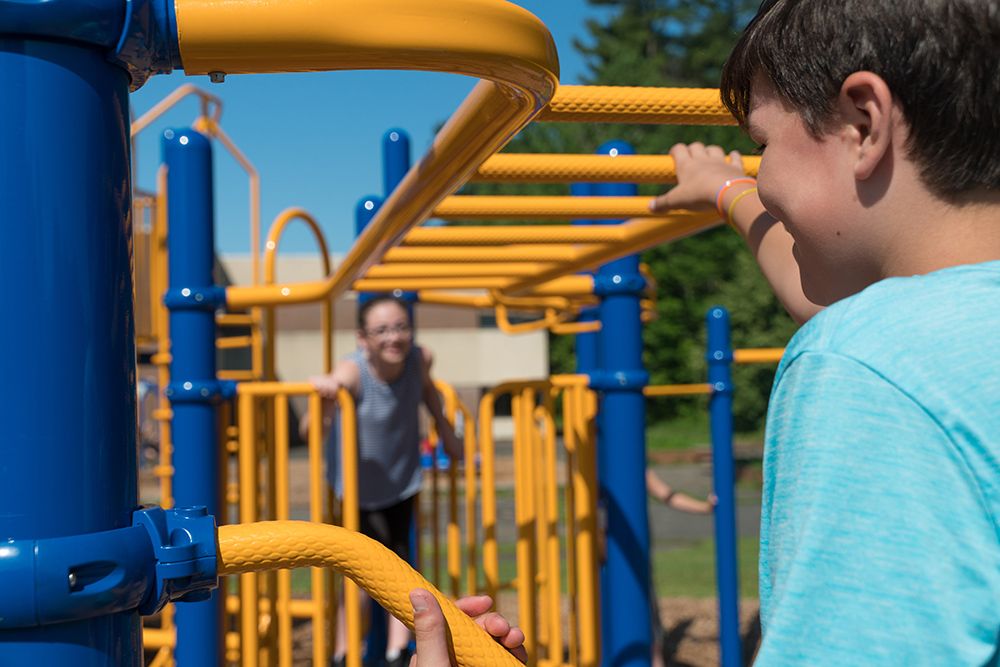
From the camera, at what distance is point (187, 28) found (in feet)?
2.31

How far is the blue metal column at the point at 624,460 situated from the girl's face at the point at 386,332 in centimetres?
130

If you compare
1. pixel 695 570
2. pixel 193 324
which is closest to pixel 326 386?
Answer: pixel 193 324

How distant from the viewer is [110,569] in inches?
27.3

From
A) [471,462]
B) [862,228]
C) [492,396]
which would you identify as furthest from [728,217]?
[471,462]

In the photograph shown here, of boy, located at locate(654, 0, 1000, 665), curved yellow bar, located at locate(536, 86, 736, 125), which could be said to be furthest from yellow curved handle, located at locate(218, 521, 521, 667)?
curved yellow bar, located at locate(536, 86, 736, 125)

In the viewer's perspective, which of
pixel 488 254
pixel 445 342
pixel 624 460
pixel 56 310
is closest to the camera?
pixel 56 310

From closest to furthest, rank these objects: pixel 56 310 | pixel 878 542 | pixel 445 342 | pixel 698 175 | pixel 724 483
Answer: pixel 878 542 → pixel 56 310 → pixel 698 175 → pixel 724 483 → pixel 445 342

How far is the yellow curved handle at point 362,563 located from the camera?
0.82 m

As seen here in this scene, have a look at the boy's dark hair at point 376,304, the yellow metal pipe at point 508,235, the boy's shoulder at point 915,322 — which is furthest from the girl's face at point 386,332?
the boy's shoulder at point 915,322

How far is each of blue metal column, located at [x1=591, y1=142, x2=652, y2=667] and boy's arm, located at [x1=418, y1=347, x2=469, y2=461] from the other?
1364 mm

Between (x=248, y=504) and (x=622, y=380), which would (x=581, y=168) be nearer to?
(x=622, y=380)

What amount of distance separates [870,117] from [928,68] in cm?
5

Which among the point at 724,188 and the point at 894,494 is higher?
the point at 724,188

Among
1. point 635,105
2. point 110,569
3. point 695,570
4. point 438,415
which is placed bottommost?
point 695,570
